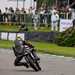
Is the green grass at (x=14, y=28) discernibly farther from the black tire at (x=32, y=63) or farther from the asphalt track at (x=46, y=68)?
the black tire at (x=32, y=63)

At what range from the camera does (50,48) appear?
96.7 ft

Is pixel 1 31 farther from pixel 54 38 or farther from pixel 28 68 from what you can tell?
pixel 28 68

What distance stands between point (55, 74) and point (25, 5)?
34.6 metres

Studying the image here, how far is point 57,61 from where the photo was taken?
71.1 feet

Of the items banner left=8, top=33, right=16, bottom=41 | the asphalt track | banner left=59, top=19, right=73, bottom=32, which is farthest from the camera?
banner left=8, top=33, right=16, bottom=41

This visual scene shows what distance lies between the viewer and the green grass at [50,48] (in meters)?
26.5

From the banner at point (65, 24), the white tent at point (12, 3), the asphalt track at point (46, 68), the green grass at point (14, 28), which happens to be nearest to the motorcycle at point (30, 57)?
the asphalt track at point (46, 68)

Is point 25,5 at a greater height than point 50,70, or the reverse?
point 25,5

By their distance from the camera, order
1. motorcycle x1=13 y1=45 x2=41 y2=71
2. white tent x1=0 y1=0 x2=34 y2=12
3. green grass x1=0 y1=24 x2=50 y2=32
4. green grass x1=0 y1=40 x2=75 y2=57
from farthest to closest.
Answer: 1. white tent x1=0 y1=0 x2=34 y2=12
2. green grass x1=0 y1=24 x2=50 y2=32
3. green grass x1=0 y1=40 x2=75 y2=57
4. motorcycle x1=13 y1=45 x2=41 y2=71

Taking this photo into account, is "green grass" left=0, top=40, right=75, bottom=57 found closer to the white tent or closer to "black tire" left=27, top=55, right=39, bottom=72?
"black tire" left=27, top=55, right=39, bottom=72

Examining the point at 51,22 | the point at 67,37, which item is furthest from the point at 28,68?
the point at 51,22

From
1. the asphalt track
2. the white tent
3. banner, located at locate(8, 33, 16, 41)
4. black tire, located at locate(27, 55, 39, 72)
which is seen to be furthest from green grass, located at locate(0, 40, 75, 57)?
the white tent

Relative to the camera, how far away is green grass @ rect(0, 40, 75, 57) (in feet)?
87.1

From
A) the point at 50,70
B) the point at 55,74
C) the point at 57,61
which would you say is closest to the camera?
the point at 55,74
